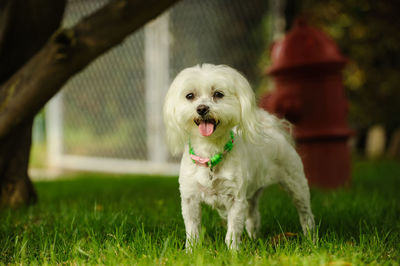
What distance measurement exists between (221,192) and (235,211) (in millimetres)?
126

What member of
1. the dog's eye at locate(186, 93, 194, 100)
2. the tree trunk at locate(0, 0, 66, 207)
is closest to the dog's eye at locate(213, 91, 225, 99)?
the dog's eye at locate(186, 93, 194, 100)

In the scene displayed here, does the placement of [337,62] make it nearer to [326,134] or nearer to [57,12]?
[326,134]

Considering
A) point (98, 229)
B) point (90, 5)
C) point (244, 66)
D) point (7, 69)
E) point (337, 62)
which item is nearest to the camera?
point (98, 229)

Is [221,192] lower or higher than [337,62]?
lower

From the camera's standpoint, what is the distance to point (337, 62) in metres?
4.66

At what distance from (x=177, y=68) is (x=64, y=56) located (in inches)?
193

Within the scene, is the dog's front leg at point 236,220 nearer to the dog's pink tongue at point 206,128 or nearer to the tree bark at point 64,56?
the dog's pink tongue at point 206,128

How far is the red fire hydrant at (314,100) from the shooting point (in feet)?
15.3

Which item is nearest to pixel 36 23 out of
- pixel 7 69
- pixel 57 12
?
pixel 57 12

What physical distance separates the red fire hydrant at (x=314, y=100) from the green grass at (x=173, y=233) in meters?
0.63

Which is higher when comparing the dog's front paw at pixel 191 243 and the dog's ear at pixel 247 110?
the dog's ear at pixel 247 110

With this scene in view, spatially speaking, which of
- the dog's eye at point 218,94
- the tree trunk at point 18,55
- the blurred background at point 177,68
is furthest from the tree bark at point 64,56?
the blurred background at point 177,68

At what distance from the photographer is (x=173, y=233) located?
2.45 meters

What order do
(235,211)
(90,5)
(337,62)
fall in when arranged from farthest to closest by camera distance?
(90,5)
(337,62)
(235,211)
